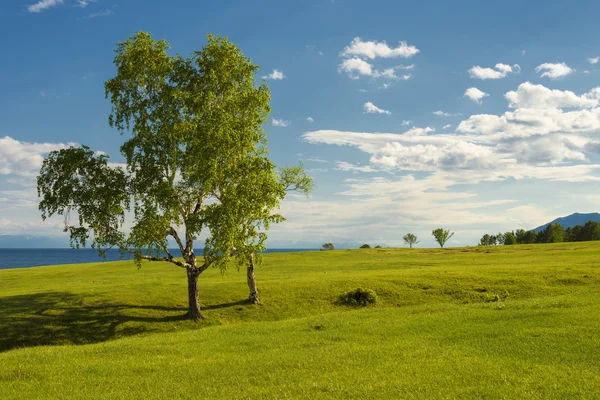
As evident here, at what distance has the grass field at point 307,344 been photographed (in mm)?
17953

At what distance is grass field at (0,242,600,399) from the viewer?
1795cm

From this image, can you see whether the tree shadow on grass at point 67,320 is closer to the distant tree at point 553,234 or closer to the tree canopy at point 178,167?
the tree canopy at point 178,167

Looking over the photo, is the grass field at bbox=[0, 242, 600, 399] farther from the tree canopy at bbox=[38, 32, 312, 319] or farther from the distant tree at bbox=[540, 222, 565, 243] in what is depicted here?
the distant tree at bbox=[540, 222, 565, 243]

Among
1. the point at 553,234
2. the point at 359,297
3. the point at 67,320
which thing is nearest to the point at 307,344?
the point at 359,297

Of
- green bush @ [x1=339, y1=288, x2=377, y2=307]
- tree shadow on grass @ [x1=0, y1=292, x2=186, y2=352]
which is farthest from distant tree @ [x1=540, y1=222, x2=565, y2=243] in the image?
tree shadow on grass @ [x1=0, y1=292, x2=186, y2=352]

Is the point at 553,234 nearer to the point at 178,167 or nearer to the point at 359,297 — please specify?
the point at 359,297

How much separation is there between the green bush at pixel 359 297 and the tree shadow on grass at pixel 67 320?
15.8m

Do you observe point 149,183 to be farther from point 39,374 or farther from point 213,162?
point 39,374

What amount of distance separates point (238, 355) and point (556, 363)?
15.3m

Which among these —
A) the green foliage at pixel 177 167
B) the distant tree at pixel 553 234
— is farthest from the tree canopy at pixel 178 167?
the distant tree at pixel 553 234

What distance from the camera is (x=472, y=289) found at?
47.3 metres

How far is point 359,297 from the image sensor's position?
45031mm

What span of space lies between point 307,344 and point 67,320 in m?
23.5

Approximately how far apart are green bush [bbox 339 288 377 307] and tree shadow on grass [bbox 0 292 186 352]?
15.8 metres
